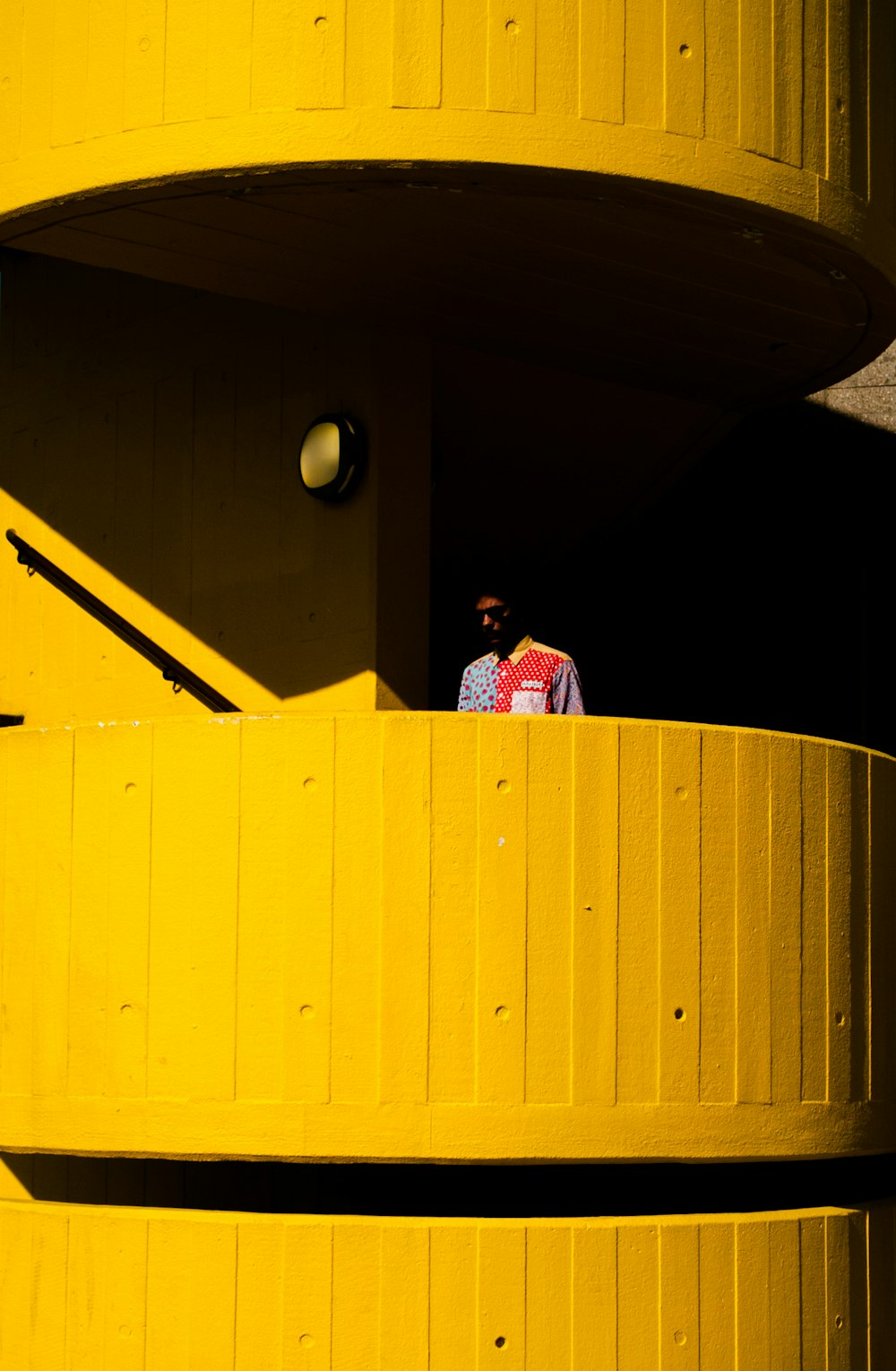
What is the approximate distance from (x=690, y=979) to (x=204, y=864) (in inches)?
69.8

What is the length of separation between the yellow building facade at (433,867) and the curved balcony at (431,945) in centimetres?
1

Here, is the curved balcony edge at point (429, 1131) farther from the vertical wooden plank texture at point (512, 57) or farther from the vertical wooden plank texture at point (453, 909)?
the vertical wooden plank texture at point (512, 57)

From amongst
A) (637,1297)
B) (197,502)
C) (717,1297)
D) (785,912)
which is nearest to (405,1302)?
(637,1297)

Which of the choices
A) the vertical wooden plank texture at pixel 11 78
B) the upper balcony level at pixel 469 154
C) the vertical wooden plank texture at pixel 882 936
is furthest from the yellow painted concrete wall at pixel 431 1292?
Result: the vertical wooden plank texture at pixel 11 78

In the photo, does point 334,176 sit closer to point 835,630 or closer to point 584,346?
point 584,346

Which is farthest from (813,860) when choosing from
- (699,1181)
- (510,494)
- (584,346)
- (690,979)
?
(510,494)

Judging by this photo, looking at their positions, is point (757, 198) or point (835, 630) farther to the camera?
point (835, 630)

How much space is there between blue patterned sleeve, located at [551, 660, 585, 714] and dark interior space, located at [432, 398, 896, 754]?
2.83 m

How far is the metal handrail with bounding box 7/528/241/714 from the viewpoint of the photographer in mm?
10719

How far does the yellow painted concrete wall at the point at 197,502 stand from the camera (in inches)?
413

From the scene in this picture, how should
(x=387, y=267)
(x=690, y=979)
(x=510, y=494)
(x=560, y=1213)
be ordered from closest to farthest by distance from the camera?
1. (x=690, y=979)
2. (x=387, y=267)
3. (x=560, y=1213)
4. (x=510, y=494)

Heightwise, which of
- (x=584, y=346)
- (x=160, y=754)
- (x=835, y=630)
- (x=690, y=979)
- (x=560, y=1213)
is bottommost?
(x=560, y=1213)

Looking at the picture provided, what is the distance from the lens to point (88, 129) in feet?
30.6

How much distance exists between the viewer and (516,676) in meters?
10.0
